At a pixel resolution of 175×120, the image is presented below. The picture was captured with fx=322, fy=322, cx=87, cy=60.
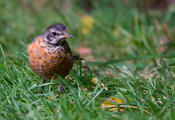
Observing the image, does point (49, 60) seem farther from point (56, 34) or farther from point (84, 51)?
point (84, 51)

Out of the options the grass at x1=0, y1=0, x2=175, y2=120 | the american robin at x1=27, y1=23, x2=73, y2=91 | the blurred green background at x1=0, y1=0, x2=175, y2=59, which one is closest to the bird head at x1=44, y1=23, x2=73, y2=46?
the american robin at x1=27, y1=23, x2=73, y2=91

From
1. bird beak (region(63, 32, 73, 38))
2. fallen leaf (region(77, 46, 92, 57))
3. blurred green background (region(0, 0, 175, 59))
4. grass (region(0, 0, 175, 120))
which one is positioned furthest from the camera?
fallen leaf (region(77, 46, 92, 57))

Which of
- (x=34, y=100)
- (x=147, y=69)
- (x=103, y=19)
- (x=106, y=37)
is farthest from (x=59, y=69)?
(x=103, y=19)

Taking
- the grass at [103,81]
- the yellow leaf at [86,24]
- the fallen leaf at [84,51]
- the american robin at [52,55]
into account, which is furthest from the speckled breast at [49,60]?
the yellow leaf at [86,24]

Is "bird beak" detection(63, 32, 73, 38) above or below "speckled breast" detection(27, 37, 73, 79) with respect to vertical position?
above

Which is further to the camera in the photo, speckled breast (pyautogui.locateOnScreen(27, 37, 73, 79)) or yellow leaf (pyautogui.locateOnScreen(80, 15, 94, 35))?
yellow leaf (pyautogui.locateOnScreen(80, 15, 94, 35))

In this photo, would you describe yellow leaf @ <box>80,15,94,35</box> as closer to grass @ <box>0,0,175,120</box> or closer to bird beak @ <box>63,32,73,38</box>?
grass @ <box>0,0,175,120</box>

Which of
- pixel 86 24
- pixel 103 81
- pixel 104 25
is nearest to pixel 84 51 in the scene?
pixel 104 25
